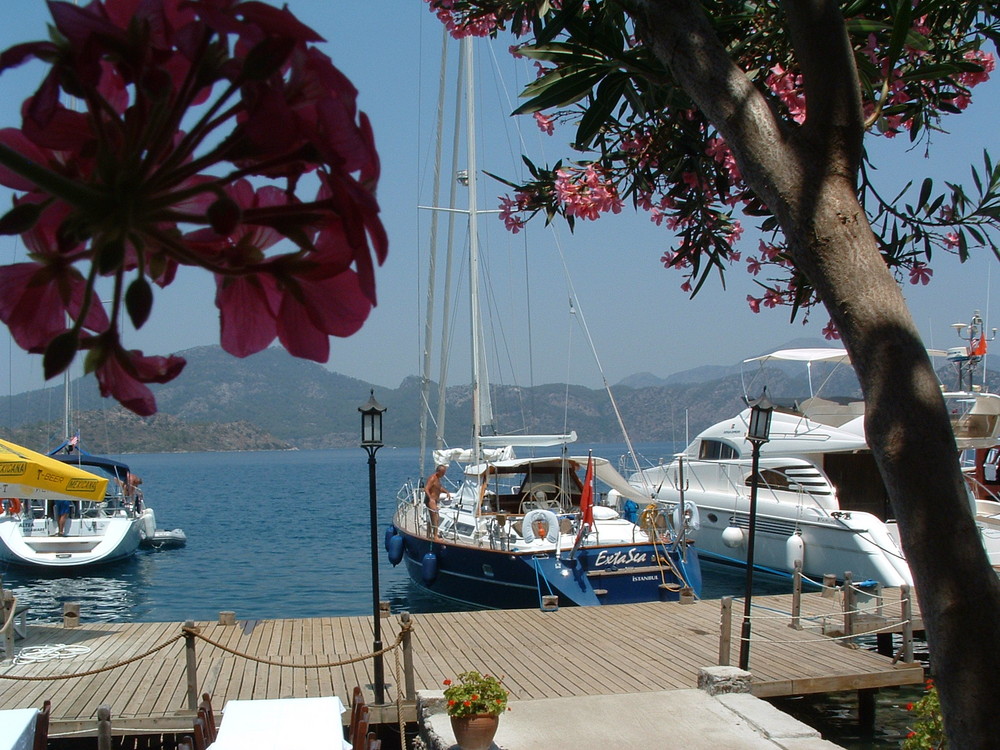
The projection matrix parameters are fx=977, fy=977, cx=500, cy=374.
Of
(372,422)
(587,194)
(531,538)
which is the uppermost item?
(587,194)

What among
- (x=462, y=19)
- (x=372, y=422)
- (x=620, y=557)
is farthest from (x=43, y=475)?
(x=462, y=19)

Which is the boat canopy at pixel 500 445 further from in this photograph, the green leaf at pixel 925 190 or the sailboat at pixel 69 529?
the green leaf at pixel 925 190

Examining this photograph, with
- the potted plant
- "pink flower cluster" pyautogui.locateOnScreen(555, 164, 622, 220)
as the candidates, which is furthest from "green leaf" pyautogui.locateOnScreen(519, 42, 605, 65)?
the potted plant

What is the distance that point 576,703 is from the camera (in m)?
9.63

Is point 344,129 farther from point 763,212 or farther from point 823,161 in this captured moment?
point 763,212

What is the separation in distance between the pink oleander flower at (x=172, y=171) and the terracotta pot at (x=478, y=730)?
25.7ft

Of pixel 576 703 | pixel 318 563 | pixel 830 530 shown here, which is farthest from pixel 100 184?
pixel 318 563

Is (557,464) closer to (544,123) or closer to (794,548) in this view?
(794,548)

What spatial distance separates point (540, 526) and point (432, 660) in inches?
233

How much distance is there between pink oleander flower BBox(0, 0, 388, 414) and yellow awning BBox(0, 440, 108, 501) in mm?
12042

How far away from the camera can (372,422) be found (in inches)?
423

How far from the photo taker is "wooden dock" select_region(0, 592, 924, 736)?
32.5ft

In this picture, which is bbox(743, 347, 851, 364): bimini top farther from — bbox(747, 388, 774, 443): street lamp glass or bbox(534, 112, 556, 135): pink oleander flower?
bbox(534, 112, 556, 135): pink oleander flower

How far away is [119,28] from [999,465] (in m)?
29.3
